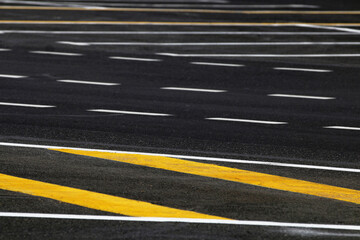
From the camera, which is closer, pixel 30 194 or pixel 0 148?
pixel 30 194

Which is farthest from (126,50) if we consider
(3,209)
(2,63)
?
(3,209)

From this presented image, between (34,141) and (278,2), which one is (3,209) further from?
(278,2)

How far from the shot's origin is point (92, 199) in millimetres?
7957

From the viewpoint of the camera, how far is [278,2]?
92.5 feet

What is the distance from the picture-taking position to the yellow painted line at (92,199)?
298 inches

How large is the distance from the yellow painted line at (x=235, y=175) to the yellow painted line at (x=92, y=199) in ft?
4.38

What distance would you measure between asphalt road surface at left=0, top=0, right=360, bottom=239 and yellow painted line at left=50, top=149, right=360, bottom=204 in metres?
0.02

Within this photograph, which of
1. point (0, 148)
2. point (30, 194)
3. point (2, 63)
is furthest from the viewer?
point (2, 63)

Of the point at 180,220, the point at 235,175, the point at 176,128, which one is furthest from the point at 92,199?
the point at 176,128

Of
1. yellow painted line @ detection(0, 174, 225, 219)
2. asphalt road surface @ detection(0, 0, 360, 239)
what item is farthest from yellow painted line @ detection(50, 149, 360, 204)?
yellow painted line @ detection(0, 174, 225, 219)

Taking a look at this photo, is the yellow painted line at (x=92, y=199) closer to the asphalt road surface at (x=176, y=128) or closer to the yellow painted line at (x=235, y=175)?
the asphalt road surface at (x=176, y=128)

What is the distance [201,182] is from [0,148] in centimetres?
254

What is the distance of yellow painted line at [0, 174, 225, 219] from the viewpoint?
7569 millimetres

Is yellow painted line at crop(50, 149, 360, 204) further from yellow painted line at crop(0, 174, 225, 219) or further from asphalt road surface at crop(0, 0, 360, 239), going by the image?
yellow painted line at crop(0, 174, 225, 219)
